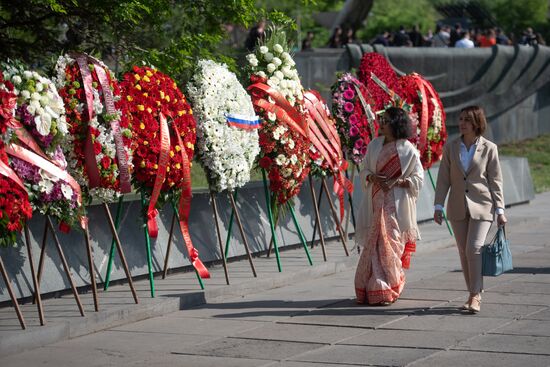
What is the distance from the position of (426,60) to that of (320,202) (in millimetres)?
14545

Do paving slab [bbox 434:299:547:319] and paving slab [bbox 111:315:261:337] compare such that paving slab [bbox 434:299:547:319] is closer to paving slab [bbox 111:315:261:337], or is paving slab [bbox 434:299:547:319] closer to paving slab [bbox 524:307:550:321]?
paving slab [bbox 524:307:550:321]

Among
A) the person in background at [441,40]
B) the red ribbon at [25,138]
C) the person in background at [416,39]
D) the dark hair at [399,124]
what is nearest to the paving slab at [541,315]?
the dark hair at [399,124]

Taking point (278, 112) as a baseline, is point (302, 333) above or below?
below

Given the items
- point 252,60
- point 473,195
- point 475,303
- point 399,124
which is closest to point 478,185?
point 473,195

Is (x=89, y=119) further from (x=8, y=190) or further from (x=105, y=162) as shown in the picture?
(x=8, y=190)

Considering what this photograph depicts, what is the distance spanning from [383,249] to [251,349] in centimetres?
220

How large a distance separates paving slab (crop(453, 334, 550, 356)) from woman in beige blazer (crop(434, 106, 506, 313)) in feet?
3.68

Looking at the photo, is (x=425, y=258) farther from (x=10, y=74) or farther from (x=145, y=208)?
(x=10, y=74)

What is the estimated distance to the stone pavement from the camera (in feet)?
28.0

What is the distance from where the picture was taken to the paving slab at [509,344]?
337 inches

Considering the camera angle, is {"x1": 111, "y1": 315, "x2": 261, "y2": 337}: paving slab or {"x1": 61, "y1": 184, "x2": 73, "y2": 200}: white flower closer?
{"x1": 61, "y1": 184, "x2": 73, "y2": 200}: white flower

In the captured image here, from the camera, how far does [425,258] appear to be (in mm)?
14555

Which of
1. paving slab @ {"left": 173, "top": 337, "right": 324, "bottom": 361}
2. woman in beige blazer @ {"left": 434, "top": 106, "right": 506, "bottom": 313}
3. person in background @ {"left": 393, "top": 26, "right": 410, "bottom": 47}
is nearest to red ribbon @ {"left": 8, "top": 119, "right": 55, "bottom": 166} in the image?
paving slab @ {"left": 173, "top": 337, "right": 324, "bottom": 361}

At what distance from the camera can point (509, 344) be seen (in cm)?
877
